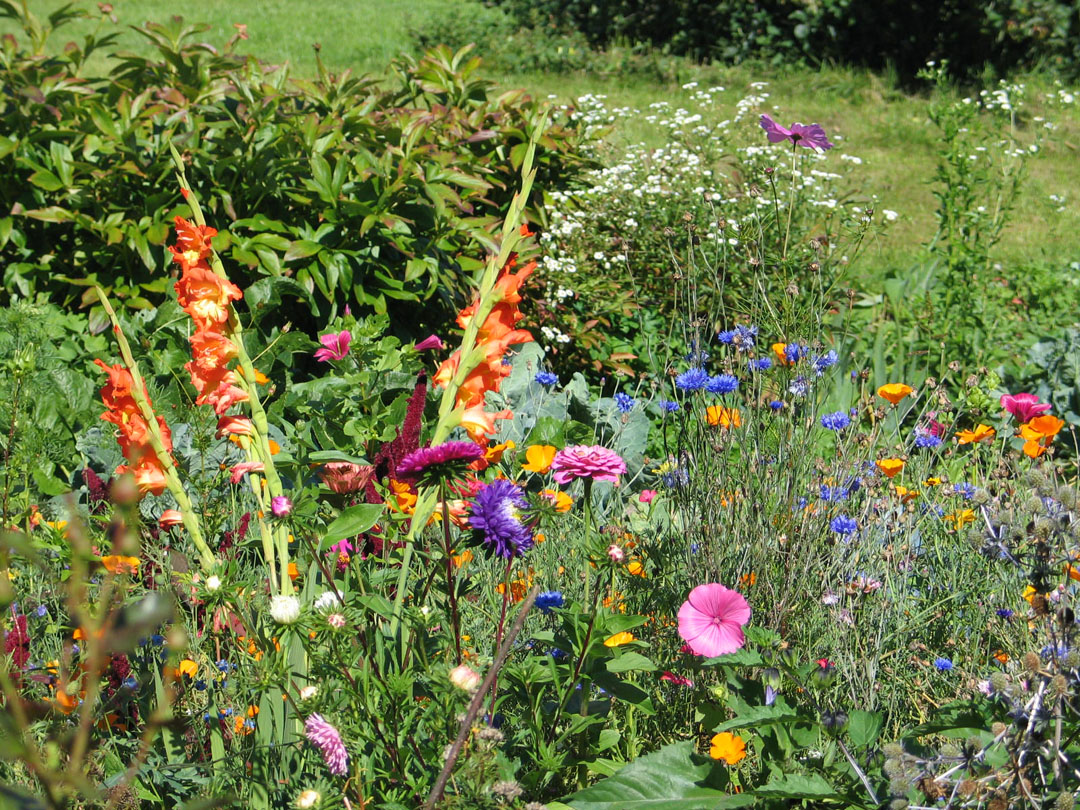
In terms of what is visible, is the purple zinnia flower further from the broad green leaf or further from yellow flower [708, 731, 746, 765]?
yellow flower [708, 731, 746, 765]

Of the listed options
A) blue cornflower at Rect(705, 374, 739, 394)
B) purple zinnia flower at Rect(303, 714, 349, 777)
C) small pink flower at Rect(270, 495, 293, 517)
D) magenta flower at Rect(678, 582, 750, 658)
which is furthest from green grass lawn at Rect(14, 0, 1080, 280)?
purple zinnia flower at Rect(303, 714, 349, 777)

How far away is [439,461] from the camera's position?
48.9 inches

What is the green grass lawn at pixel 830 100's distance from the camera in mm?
6512

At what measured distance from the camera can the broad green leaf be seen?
5.14 feet

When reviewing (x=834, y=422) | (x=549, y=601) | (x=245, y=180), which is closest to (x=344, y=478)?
(x=549, y=601)

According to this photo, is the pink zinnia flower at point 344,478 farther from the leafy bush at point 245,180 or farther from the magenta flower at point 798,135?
the leafy bush at point 245,180

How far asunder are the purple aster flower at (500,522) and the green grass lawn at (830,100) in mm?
3954

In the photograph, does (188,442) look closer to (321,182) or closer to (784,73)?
(321,182)

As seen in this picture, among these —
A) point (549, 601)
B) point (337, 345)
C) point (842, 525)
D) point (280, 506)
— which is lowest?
point (842, 525)

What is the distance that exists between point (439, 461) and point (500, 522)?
0.45 feet

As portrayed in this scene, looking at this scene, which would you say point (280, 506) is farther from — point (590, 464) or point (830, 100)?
point (830, 100)

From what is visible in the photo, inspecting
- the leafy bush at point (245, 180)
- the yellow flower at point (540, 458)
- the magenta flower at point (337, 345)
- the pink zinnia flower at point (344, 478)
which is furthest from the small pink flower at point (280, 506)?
the leafy bush at point (245, 180)

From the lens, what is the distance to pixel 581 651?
1.55 metres

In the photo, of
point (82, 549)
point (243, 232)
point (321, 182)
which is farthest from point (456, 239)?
point (82, 549)
